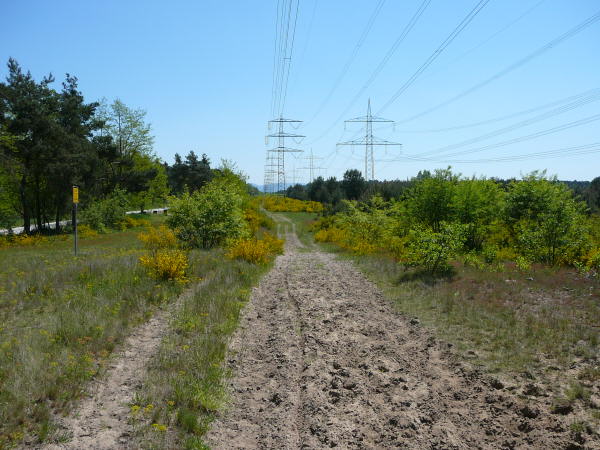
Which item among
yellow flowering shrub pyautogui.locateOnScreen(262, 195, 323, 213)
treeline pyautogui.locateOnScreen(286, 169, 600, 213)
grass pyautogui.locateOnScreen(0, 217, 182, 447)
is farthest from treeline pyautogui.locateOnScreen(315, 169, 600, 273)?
yellow flowering shrub pyautogui.locateOnScreen(262, 195, 323, 213)

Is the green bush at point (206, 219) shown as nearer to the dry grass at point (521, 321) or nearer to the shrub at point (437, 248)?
the dry grass at point (521, 321)

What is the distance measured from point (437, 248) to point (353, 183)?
71.1 meters

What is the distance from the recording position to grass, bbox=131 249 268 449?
4.79 m

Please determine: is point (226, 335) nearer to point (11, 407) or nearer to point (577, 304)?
point (11, 407)

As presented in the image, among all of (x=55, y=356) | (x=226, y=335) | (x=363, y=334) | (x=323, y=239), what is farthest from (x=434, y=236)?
(x=323, y=239)

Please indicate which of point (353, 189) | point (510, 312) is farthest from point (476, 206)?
point (353, 189)

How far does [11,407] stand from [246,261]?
12317 millimetres

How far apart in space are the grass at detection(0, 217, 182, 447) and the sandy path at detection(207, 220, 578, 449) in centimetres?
207

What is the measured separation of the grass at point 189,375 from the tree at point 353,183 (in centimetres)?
7255

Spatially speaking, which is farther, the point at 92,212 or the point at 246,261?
the point at 92,212

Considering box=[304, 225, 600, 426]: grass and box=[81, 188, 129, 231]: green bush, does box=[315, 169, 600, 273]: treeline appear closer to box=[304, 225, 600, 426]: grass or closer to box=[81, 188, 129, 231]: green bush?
box=[304, 225, 600, 426]: grass

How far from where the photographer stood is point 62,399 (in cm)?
523

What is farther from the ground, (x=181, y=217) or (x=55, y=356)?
(x=181, y=217)

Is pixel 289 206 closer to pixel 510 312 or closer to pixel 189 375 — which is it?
pixel 510 312
